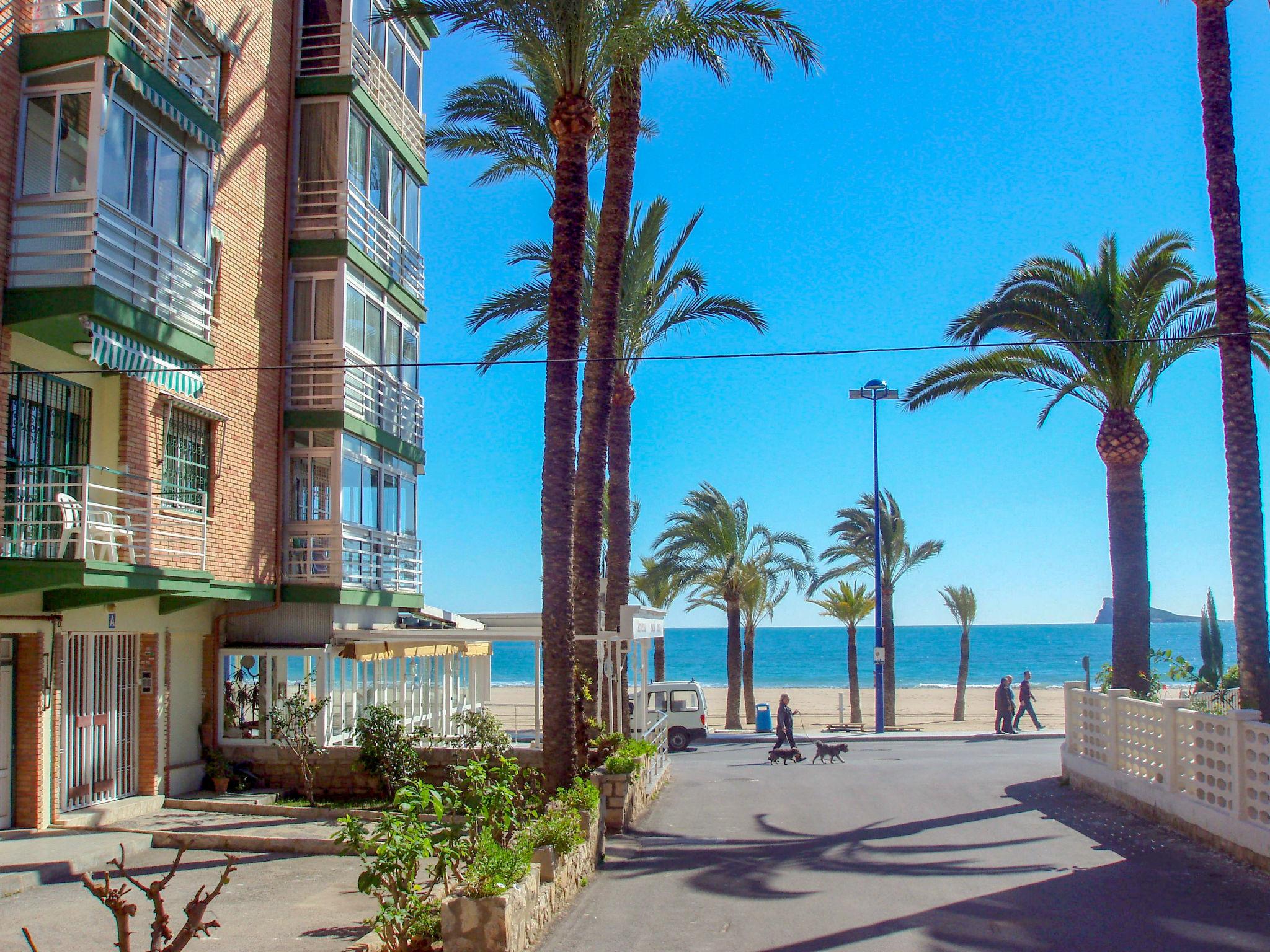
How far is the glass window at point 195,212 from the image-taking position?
15.1 metres

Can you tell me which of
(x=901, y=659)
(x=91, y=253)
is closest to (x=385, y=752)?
(x=91, y=253)

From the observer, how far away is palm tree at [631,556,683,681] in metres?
42.3

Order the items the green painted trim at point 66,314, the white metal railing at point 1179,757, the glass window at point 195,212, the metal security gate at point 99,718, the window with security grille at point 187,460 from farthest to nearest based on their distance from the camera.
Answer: the window with security grille at point 187,460 < the glass window at point 195,212 < the metal security gate at point 99,718 < the green painted trim at point 66,314 < the white metal railing at point 1179,757

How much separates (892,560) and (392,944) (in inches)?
1422

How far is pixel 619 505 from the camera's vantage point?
76.0 ft

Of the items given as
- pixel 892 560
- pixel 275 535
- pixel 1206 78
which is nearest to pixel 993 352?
pixel 1206 78

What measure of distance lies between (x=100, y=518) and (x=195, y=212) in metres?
4.37

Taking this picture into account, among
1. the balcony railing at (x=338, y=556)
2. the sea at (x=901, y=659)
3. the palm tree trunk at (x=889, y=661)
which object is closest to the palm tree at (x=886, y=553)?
the palm tree trunk at (x=889, y=661)

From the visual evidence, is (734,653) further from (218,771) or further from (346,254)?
(218,771)

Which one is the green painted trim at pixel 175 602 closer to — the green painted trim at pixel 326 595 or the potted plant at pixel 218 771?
the green painted trim at pixel 326 595

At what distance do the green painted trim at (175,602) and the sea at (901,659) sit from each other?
8540 cm

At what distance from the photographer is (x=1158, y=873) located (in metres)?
11.1

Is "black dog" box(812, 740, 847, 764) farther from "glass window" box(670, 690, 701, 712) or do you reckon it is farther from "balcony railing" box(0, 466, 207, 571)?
"balcony railing" box(0, 466, 207, 571)

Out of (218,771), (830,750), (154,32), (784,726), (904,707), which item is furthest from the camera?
(904,707)
